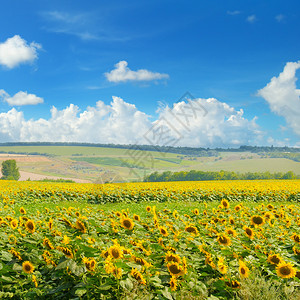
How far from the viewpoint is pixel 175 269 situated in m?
3.63

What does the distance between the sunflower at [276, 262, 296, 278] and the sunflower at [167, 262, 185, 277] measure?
139 centimetres

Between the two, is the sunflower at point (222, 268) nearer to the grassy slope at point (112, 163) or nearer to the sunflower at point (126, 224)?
the sunflower at point (126, 224)

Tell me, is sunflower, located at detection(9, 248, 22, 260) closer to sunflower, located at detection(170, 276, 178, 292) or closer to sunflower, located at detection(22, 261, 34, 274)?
sunflower, located at detection(22, 261, 34, 274)

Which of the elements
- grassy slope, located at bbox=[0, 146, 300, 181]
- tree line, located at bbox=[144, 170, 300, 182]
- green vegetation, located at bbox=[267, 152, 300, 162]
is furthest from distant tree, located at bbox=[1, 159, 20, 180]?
green vegetation, located at bbox=[267, 152, 300, 162]

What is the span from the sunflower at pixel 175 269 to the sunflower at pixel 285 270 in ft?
4.55

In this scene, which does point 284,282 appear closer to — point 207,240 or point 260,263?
point 260,263

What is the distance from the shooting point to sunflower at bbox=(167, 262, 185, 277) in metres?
3.61

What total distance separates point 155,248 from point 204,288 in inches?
37.7

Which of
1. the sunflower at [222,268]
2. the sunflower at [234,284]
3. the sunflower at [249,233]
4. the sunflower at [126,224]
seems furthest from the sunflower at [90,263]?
the sunflower at [249,233]

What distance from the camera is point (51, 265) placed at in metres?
3.90

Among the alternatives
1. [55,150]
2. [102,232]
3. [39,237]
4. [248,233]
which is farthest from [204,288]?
[55,150]

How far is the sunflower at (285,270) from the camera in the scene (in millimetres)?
3800

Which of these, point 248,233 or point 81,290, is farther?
point 248,233

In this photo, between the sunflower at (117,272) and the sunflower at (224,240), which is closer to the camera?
the sunflower at (117,272)
